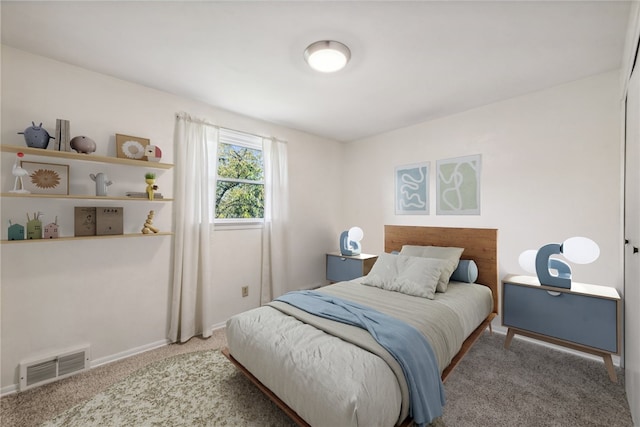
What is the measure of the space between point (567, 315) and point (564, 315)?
0.02 m

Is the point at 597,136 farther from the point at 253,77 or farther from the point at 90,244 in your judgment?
the point at 90,244

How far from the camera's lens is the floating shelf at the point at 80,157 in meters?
1.87

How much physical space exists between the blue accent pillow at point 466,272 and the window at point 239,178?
94.0 inches

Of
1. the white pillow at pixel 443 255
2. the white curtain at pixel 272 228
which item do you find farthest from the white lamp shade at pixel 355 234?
the white curtain at pixel 272 228

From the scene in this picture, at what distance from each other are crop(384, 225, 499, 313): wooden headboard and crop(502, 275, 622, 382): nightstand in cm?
29

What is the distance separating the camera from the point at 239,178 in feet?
11.1

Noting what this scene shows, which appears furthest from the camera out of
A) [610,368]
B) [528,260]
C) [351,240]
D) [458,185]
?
[351,240]

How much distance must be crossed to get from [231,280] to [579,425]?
10.2 ft

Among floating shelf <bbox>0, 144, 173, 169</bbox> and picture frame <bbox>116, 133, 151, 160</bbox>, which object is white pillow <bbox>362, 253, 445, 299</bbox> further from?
picture frame <bbox>116, 133, 151, 160</bbox>

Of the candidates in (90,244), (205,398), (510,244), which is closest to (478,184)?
(510,244)

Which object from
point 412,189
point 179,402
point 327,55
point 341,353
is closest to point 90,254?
point 179,402

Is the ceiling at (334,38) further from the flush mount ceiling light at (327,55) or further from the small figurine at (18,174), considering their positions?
the small figurine at (18,174)

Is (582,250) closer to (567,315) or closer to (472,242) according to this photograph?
(567,315)

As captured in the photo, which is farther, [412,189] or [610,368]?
[412,189]
